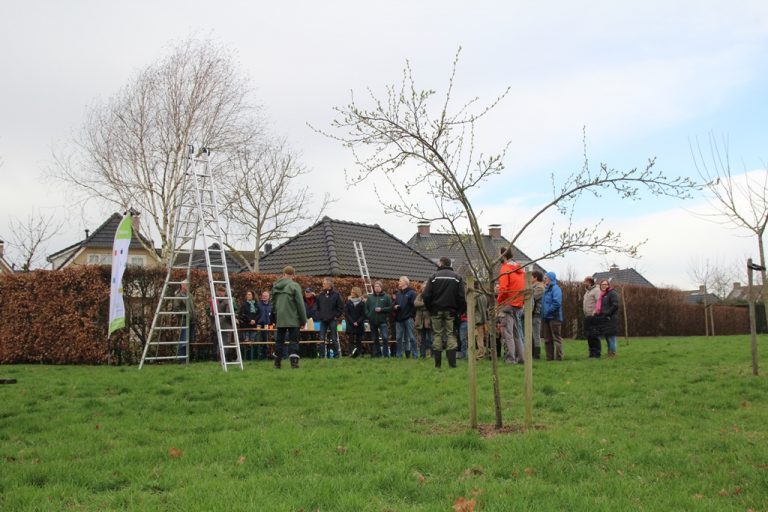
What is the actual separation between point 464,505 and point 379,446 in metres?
1.63

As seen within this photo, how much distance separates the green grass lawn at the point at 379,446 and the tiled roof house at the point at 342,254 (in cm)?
1526

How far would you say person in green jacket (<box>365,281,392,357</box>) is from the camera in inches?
648

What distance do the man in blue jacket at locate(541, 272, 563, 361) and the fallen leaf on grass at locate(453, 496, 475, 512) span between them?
9950 mm

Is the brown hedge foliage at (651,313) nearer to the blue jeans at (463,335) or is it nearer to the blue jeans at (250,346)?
the blue jeans at (463,335)

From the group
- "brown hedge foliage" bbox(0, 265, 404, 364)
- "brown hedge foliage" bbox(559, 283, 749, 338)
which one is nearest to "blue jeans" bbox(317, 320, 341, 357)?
"brown hedge foliage" bbox(0, 265, 404, 364)

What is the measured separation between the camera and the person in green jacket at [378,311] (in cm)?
1647

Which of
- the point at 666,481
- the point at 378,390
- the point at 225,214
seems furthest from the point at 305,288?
the point at 225,214

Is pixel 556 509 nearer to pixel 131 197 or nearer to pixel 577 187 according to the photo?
pixel 577 187

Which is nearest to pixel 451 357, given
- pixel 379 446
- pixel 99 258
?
pixel 379 446

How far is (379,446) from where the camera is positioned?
5.81m

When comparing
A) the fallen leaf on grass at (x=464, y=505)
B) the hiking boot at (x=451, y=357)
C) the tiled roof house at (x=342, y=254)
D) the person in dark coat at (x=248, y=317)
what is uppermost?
the tiled roof house at (x=342, y=254)

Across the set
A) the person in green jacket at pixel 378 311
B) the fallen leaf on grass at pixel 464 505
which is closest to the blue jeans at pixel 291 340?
the person in green jacket at pixel 378 311

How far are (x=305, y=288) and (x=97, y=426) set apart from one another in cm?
1160

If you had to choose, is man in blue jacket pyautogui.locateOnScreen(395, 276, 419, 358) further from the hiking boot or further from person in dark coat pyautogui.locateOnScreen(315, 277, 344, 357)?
the hiking boot
